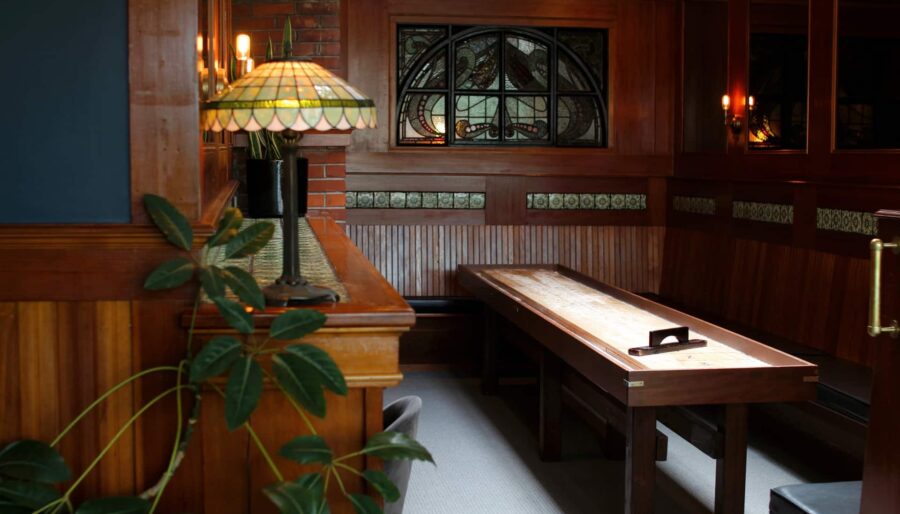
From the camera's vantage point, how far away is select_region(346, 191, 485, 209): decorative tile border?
25.0 ft

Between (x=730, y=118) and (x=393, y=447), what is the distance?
5124mm

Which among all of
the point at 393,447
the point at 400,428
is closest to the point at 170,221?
the point at 393,447

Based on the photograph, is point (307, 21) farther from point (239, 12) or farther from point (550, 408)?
point (550, 408)

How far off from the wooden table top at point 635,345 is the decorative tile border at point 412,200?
1.45 meters

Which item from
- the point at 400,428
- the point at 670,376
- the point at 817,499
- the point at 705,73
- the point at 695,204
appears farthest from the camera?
the point at 695,204

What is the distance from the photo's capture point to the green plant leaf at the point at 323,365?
6.99 feet

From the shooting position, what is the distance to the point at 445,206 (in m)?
7.70

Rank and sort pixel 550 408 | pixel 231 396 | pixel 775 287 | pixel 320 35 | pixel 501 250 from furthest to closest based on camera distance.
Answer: pixel 501 250 < pixel 320 35 < pixel 775 287 < pixel 550 408 < pixel 231 396

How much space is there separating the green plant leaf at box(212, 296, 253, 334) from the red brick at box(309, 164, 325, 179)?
462 centimetres

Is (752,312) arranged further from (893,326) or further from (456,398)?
(893,326)

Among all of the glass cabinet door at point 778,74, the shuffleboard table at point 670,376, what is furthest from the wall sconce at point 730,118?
the shuffleboard table at point 670,376

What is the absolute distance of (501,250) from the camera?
25.5ft

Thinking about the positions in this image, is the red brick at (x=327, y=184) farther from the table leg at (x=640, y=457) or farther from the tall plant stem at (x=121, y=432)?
the tall plant stem at (x=121, y=432)

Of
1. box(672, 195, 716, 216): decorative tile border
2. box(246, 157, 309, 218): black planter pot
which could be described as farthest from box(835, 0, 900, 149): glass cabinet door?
box(246, 157, 309, 218): black planter pot
